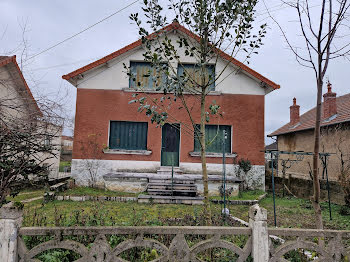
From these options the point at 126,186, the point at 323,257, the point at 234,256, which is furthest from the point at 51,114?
the point at 126,186

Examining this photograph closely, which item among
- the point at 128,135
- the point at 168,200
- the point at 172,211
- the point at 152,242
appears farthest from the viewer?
the point at 128,135

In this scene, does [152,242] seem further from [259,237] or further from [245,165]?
[245,165]

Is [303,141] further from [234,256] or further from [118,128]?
[234,256]

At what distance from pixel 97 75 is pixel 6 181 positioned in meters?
7.91

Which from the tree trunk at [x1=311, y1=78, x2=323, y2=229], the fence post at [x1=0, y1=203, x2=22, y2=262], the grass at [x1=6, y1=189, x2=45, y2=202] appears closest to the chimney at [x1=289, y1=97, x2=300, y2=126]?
the tree trunk at [x1=311, y1=78, x2=323, y2=229]

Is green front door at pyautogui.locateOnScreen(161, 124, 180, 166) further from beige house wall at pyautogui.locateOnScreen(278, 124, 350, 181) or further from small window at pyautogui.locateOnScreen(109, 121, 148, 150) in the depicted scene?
beige house wall at pyautogui.locateOnScreen(278, 124, 350, 181)

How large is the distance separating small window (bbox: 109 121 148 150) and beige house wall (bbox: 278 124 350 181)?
7.77m

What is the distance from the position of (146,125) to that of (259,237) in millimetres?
8382

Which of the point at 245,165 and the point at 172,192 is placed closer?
the point at 172,192

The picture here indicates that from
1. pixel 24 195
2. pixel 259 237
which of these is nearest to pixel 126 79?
pixel 24 195

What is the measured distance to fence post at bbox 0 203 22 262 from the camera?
2.44 m

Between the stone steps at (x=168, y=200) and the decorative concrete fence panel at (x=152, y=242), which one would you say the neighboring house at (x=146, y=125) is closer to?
the stone steps at (x=168, y=200)

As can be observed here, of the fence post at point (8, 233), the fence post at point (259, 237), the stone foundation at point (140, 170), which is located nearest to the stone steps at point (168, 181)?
the stone foundation at point (140, 170)

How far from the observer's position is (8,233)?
2465 mm
